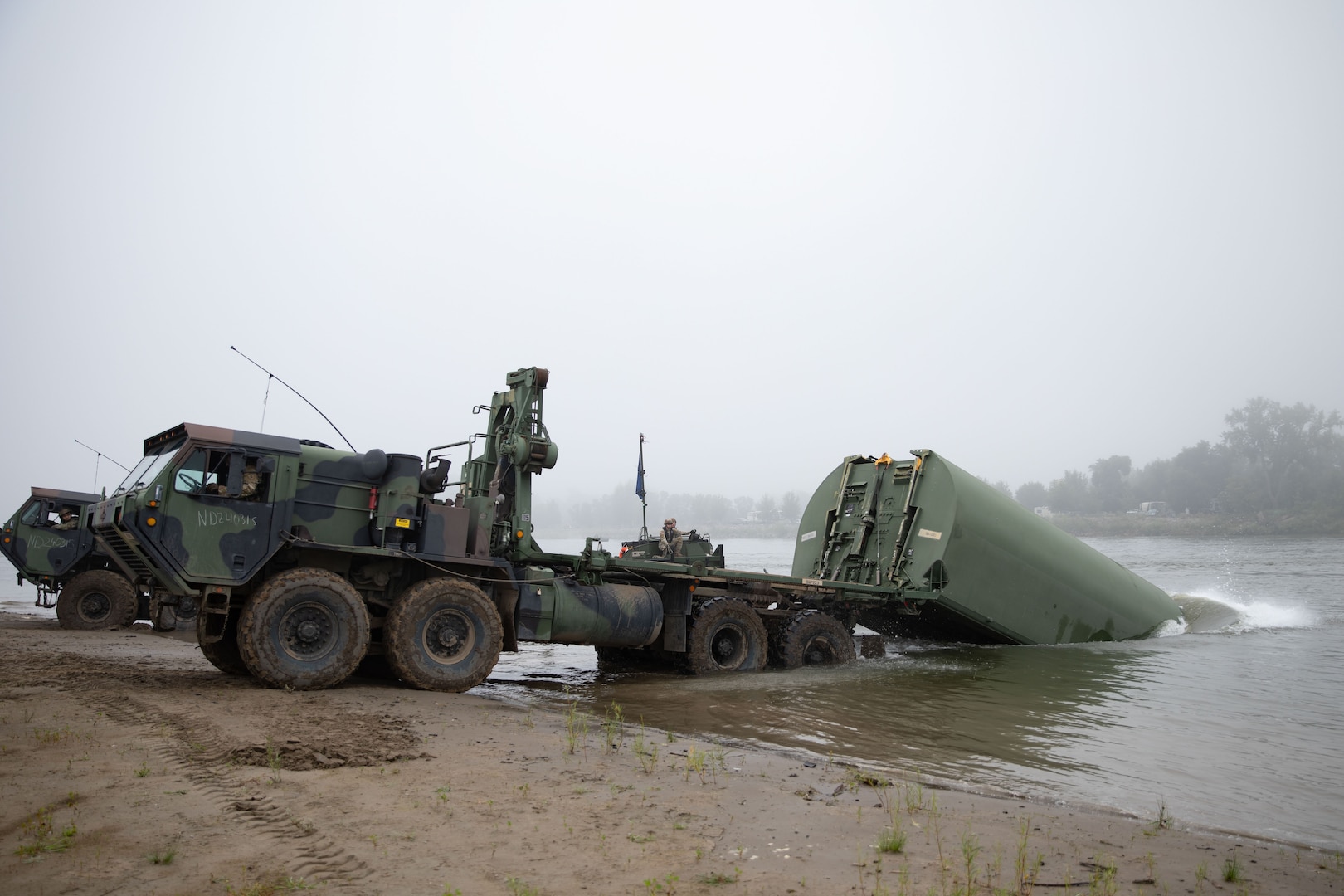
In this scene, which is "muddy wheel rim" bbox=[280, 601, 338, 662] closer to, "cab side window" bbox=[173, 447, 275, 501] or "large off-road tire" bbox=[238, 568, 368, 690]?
"large off-road tire" bbox=[238, 568, 368, 690]

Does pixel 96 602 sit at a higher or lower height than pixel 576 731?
lower

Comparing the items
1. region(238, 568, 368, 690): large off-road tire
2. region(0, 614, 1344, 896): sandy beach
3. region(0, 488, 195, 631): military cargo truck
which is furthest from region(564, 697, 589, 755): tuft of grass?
region(0, 488, 195, 631): military cargo truck

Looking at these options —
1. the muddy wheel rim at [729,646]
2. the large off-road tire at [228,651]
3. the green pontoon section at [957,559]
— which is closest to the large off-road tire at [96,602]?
the large off-road tire at [228,651]

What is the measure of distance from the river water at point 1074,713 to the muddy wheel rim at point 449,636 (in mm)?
916

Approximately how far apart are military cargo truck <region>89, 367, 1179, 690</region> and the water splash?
3923 millimetres

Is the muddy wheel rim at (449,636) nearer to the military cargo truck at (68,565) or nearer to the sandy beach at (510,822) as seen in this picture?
the sandy beach at (510,822)

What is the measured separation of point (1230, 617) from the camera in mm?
18547

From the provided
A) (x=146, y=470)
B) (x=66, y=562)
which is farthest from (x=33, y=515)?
(x=146, y=470)

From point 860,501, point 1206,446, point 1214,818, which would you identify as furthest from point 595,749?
point 1206,446

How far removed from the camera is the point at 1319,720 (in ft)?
30.6

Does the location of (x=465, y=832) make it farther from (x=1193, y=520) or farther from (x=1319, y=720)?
(x=1193, y=520)

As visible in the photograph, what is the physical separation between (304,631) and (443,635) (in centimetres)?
141

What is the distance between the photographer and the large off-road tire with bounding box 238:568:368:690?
8.51 meters

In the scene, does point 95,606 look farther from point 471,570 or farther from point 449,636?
point 449,636
